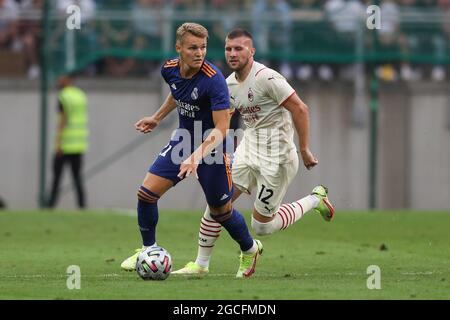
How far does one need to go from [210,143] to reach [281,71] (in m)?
11.4

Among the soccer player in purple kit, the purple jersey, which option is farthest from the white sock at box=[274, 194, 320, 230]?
the purple jersey

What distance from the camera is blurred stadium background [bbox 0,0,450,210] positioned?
67.4 ft

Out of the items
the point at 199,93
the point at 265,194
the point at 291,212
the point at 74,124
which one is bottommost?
the point at 291,212

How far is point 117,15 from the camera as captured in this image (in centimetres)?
2039

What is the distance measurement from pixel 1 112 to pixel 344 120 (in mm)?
6214

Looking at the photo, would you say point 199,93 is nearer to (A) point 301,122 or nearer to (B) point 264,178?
(A) point 301,122

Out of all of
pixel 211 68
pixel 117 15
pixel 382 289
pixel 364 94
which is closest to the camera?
pixel 382 289

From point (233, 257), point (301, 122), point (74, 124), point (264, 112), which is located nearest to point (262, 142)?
point (264, 112)

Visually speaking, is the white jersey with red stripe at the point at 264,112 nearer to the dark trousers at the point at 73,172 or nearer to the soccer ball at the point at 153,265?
the soccer ball at the point at 153,265

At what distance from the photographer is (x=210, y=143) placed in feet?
32.8

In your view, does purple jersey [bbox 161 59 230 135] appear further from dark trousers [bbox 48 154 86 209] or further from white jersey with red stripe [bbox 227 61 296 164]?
dark trousers [bbox 48 154 86 209]

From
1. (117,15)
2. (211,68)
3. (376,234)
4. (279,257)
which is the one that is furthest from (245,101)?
(117,15)

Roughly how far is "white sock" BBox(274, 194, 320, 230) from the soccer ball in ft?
4.77

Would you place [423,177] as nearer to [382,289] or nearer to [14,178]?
[14,178]
